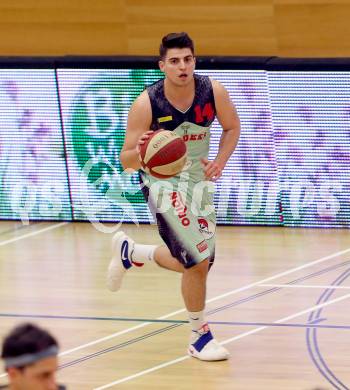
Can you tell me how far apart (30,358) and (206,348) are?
4170mm

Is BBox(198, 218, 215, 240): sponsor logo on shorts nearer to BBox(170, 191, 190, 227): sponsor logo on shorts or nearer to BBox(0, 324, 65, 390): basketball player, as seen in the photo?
BBox(170, 191, 190, 227): sponsor logo on shorts

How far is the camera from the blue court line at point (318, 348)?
24.8 ft

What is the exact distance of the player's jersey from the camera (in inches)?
324

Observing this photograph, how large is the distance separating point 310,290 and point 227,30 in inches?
136

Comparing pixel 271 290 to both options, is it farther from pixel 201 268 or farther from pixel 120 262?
pixel 201 268

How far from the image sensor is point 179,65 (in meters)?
8.09

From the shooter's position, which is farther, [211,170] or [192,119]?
[192,119]

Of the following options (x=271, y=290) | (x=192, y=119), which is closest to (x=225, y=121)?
(x=192, y=119)

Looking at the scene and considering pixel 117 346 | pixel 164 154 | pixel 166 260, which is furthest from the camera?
pixel 166 260

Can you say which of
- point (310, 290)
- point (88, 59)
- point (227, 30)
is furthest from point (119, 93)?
point (310, 290)

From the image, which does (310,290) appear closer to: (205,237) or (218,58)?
(205,237)

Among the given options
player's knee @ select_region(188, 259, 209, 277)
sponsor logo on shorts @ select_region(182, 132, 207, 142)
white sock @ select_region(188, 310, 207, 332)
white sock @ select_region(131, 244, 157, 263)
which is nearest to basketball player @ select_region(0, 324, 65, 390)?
player's knee @ select_region(188, 259, 209, 277)

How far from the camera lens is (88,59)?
12.1 m

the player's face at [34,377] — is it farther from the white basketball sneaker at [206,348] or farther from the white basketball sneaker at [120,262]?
the white basketball sneaker at [120,262]
